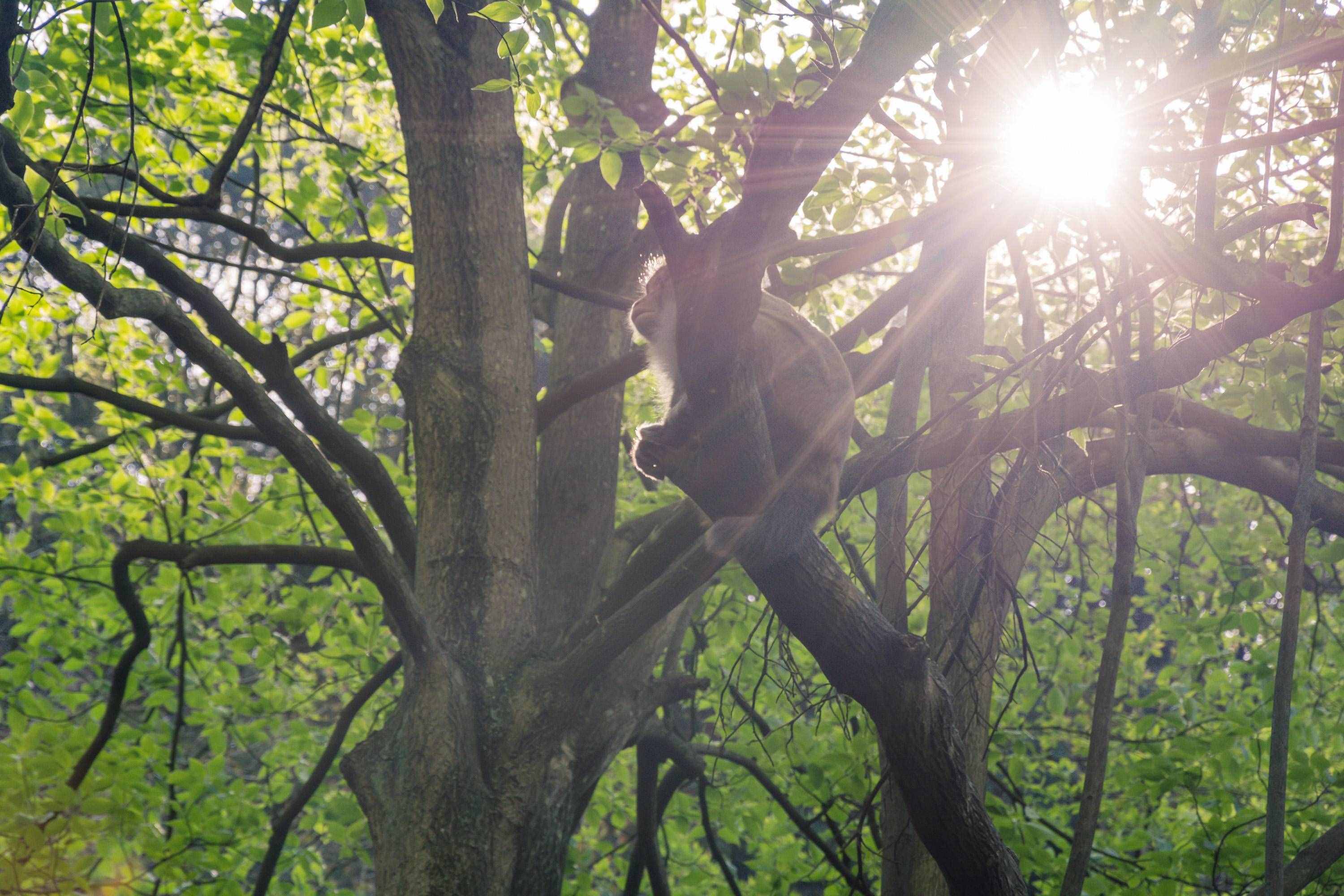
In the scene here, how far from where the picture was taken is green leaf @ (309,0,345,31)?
244cm

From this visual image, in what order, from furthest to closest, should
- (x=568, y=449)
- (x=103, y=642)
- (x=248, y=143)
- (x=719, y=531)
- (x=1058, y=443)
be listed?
1. (x=103, y=642)
2. (x=248, y=143)
3. (x=568, y=449)
4. (x=1058, y=443)
5. (x=719, y=531)

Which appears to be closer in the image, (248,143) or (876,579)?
(876,579)

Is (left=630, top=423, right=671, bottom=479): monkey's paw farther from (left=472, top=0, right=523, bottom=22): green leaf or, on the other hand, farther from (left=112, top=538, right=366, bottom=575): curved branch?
(left=472, top=0, right=523, bottom=22): green leaf

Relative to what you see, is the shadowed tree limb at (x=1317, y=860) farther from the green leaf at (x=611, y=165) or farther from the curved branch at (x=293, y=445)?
the green leaf at (x=611, y=165)

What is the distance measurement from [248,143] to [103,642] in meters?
3.05

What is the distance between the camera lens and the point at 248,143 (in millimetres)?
5312

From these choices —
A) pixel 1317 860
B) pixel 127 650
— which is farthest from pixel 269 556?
pixel 1317 860

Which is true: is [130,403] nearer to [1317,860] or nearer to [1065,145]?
[1065,145]

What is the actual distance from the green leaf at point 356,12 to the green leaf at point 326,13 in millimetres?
23

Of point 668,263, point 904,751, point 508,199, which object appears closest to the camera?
point 668,263

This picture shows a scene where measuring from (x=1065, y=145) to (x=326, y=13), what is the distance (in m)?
1.95

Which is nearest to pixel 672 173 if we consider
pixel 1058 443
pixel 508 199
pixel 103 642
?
pixel 508 199

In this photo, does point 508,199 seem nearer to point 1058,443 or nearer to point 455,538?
point 455,538

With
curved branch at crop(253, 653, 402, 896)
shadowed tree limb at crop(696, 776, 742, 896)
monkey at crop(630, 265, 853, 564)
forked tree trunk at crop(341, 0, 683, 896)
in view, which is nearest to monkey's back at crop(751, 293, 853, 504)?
monkey at crop(630, 265, 853, 564)
